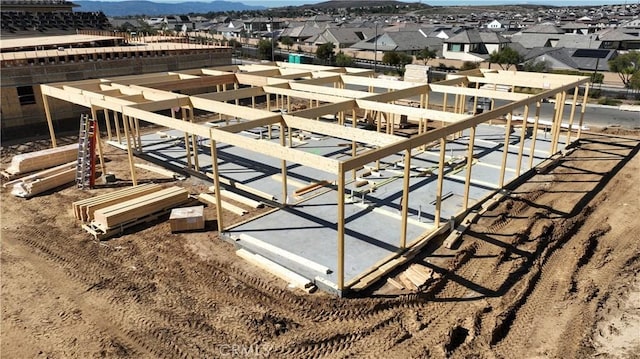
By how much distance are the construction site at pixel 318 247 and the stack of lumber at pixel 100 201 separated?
0.27ft

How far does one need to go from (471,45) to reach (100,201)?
57187mm

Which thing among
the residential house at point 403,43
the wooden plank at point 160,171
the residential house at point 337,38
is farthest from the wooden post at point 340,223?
the residential house at point 337,38

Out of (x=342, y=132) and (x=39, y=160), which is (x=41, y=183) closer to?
(x=39, y=160)

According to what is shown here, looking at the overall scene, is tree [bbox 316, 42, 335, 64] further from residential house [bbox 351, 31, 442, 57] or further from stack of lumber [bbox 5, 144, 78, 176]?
stack of lumber [bbox 5, 144, 78, 176]

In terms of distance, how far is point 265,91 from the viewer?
17906 mm

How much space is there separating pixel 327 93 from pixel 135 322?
428 inches

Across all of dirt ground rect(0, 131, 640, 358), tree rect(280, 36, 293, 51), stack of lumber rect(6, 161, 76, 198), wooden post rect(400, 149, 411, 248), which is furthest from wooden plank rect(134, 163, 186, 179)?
tree rect(280, 36, 293, 51)

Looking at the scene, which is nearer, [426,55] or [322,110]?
[322,110]

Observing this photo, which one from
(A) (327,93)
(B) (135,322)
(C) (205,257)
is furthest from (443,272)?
(A) (327,93)

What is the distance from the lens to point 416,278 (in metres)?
9.45

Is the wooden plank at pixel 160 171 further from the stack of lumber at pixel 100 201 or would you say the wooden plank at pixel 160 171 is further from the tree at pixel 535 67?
the tree at pixel 535 67

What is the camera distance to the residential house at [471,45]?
196 ft

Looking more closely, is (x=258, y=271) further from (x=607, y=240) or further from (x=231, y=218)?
(x=607, y=240)

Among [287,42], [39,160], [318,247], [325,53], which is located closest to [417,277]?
[318,247]
